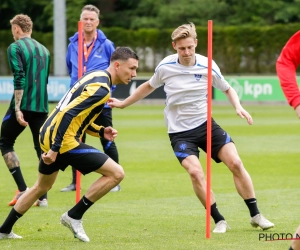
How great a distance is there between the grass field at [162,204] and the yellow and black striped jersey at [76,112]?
942mm

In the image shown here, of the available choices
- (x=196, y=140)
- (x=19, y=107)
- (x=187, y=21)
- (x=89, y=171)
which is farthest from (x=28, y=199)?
(x=187, y=21)

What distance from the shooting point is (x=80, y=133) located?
24.3ft

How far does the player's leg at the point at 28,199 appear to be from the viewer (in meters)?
7.47

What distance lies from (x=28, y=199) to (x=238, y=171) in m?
2.08

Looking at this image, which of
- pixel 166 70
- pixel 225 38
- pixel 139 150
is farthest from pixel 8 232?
pixel 225 38

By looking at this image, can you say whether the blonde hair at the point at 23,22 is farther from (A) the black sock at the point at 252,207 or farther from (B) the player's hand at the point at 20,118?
(A) the black sock at the point at 252,207

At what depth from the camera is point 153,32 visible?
49156 mm

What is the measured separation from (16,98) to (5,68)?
135ft

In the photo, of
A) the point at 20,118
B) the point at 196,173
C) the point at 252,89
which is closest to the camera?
the point at 196,173

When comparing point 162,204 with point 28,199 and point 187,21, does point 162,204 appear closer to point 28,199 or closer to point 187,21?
point 28,199

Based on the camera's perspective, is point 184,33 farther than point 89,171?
Yes

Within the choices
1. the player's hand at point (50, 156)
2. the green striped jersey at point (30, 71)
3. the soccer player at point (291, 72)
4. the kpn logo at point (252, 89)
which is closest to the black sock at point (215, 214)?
the player's hand at point (50, 156)

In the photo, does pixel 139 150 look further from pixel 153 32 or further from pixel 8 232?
pixel 153 32

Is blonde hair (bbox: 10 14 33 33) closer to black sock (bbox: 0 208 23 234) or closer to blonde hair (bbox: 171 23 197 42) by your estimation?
blonde hair (bbox: 171 23 197 42)
